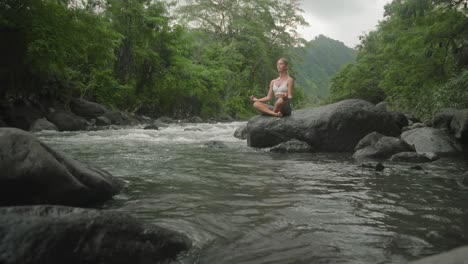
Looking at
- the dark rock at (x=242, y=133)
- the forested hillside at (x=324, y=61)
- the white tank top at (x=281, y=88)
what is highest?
the forested hillside at (x=324, y=61)

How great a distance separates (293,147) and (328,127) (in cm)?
105

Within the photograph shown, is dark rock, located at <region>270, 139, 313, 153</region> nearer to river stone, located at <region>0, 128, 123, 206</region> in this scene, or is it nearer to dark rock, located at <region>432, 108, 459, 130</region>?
dark rock, located at <region>432, 108, 459, 130</region>

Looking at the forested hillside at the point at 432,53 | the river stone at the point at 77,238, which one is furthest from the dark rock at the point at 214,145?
the river stone at the point at 77,238

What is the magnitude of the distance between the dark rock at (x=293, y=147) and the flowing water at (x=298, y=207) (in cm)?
175

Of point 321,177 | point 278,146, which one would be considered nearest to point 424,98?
point 278,146

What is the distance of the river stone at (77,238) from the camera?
7.11 ft

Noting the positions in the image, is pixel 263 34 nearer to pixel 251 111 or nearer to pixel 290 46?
pixel 290 46

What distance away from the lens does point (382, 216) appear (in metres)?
3.38

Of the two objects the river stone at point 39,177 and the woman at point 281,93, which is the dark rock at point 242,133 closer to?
the woman at point 281,93

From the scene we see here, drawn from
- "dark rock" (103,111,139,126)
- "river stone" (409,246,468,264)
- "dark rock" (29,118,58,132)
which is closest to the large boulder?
"river stone" (409,246,468,264)

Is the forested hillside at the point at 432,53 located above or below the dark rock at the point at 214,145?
above

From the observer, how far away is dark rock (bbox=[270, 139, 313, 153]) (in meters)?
8.47

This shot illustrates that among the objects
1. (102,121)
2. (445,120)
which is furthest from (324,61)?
(445,120)

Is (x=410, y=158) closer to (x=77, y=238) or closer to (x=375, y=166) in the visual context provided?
(x=375, y=166)
